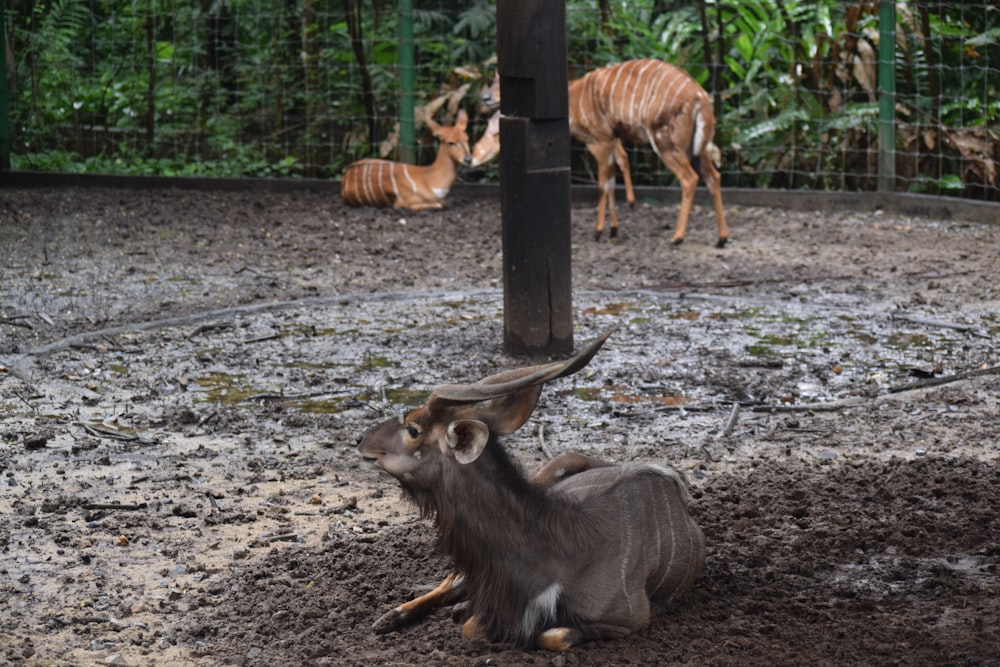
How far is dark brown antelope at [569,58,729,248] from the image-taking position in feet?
31.8

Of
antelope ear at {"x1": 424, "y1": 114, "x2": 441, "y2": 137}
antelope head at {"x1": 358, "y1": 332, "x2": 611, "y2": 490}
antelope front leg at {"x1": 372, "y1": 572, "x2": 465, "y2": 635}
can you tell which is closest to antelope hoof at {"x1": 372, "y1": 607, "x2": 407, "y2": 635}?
antelope front leg at {"x1": 372, "y1": 572, "x2": 465, "y2": 635}

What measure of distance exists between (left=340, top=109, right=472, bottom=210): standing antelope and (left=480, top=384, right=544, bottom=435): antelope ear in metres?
8.00

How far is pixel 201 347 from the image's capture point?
6617mm

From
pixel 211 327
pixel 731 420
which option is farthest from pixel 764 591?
pixel 211 327

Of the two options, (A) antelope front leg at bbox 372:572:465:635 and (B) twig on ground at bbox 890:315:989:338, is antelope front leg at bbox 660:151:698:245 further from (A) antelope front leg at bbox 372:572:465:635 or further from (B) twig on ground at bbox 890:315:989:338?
(A) antelope front leg at bbox 372:572:465:635

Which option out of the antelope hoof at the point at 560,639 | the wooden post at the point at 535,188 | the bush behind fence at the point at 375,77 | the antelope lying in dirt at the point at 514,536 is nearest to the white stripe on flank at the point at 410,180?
the bush behind fence at the point at 375,77

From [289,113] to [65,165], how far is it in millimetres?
2198

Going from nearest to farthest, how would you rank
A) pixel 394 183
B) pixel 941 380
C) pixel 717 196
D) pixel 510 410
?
1. pixel 510 410
2. pixel 941 380
3. pixel 717 196
4. pixel 394 183

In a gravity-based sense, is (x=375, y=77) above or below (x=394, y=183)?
above

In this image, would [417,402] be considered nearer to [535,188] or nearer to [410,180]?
[535,188]

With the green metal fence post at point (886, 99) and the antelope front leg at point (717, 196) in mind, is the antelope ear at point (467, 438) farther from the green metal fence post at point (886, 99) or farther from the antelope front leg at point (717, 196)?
the green metal fence post at point (886, 99)

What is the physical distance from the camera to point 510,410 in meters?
3.32

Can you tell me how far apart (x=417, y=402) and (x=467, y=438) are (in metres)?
2.38

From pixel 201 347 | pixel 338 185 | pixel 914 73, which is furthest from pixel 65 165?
pixel 914 73
